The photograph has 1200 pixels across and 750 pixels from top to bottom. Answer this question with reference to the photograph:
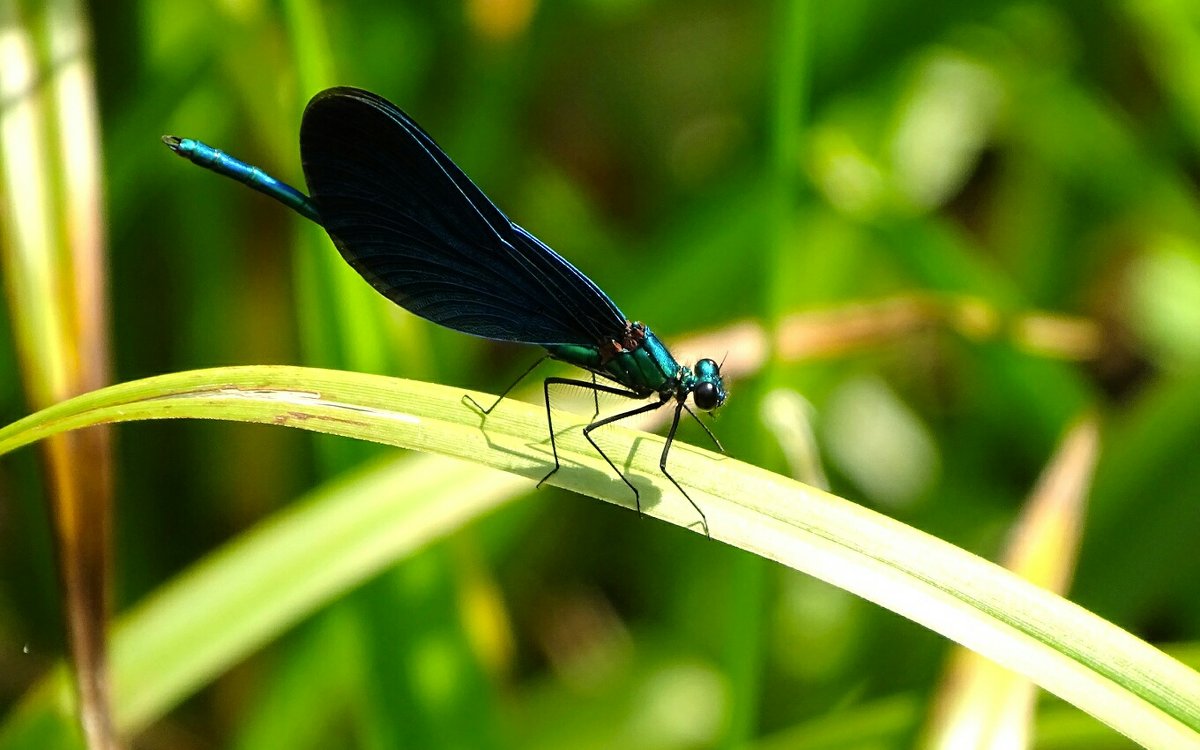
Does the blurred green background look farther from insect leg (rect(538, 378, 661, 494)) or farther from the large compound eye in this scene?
insect leg (rect(538, 378, 661, 494))

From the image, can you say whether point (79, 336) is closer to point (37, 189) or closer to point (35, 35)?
point (37, 189)

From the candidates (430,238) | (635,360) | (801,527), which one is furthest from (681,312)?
(801,527)

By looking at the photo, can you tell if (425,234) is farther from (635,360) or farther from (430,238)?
(635,360)

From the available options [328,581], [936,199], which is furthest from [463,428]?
[936,199]

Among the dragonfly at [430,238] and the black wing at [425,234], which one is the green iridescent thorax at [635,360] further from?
the black wing at [425,234]

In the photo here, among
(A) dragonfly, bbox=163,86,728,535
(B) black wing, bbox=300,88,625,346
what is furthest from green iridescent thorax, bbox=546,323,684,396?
(B) black wing, bbox=300,88,625,346

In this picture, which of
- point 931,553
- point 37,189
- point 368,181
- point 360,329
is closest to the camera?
point 931,553

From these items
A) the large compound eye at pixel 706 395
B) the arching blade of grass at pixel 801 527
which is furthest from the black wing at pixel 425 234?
the arching blade of grass at pixel 801 527
